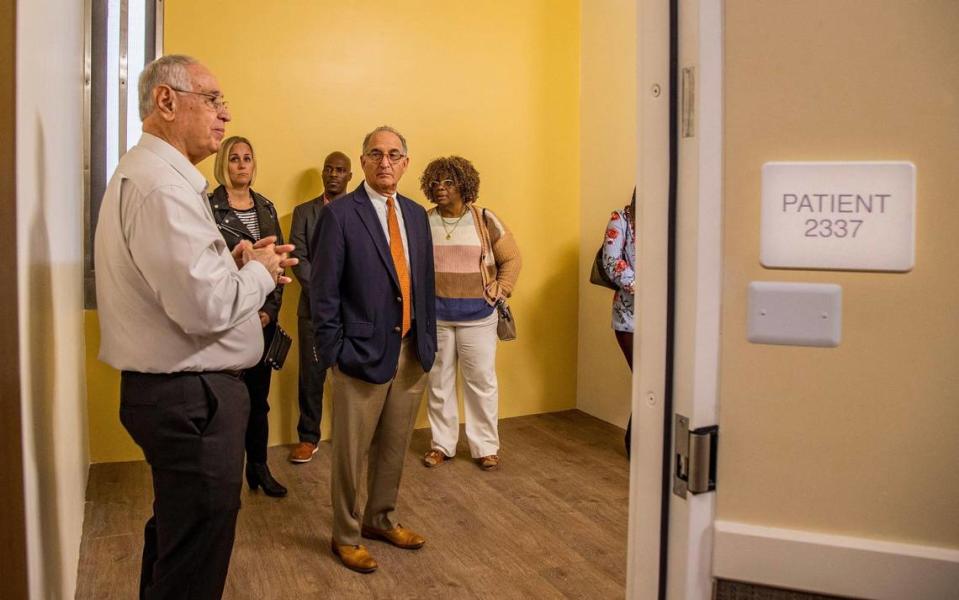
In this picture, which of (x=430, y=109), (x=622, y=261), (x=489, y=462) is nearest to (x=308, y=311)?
(x=489, y=462)

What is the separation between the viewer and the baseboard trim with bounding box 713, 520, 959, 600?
1012mm

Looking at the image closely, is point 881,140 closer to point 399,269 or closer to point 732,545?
point 732,545

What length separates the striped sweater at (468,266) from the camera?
169 inches

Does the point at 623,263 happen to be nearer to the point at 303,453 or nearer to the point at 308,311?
the point at 308,311

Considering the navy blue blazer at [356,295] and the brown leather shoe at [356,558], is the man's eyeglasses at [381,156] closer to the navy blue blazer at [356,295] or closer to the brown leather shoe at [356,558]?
the navy blue blazer at [356,295]

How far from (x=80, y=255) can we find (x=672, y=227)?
2944 millimetres

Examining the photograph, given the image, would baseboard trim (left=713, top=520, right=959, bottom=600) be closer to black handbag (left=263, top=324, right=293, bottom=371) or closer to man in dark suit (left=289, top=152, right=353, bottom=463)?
black handbag (left=263, top=324, right=293, bottom=371)

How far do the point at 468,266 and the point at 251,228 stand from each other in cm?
117

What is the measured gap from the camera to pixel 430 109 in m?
4.99

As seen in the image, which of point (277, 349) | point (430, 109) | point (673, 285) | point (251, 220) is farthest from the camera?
point (430, 109)

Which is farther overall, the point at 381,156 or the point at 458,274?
the point at 458,274

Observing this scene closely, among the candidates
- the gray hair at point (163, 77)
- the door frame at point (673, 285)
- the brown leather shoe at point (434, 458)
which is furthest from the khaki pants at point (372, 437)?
the door frame at point (673, 285)

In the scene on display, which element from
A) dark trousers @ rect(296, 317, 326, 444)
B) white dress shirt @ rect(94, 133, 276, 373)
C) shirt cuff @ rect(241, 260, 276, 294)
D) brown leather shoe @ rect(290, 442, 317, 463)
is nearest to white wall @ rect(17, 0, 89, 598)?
white dress shirt @ rect(94, 133, 276, 373)

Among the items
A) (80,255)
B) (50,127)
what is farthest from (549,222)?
(50,127)
